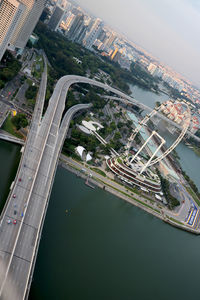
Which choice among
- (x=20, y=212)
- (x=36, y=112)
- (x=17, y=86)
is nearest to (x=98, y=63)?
(x=17, y=86)

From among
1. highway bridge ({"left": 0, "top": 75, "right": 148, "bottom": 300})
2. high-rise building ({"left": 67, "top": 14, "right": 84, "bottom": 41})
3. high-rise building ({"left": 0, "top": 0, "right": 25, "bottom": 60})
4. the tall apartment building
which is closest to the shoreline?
highway bridge ({"left": 0, "top": 75, "right": 148, "bottom": 300})

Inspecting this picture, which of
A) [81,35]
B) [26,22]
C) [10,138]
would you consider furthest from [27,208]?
[81,35]

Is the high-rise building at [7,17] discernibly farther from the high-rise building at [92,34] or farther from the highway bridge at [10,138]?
the high-rise building at [92,34]

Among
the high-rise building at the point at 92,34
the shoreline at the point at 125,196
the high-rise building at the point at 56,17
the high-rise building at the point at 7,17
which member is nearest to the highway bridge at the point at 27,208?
the shoreline at the point at 125,196

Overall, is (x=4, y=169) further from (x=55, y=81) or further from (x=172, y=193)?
(x=55, y=81)

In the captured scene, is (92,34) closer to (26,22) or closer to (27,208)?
(26,22)

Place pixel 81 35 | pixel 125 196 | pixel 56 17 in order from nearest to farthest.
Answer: pixel 125 196, pixel 56 17, pixel 81 35

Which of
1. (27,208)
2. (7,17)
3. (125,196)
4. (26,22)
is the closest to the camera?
(27,208)
